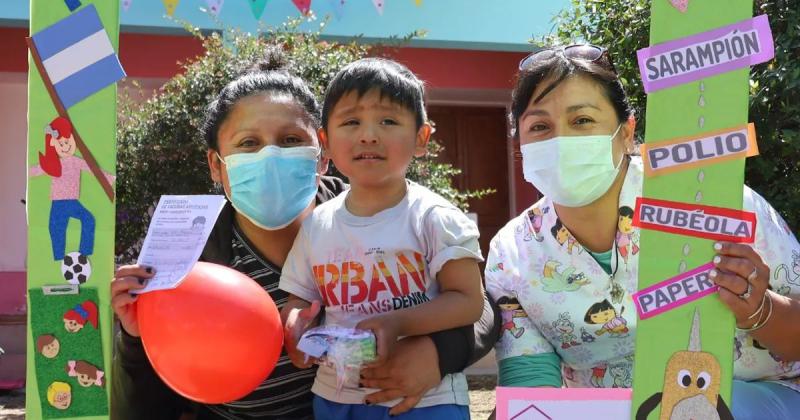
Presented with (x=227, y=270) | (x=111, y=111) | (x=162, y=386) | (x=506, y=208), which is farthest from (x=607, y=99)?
(x=506, y=208)

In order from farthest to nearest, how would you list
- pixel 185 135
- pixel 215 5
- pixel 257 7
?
pixel 257 7 → pixel 215 5 → pixel 185 135

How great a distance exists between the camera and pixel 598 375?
2.32 m

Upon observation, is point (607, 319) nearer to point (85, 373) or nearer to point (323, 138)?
point (323, 138)

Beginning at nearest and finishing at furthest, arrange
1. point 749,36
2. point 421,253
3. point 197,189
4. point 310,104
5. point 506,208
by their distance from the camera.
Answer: point 749,36, point 421,253, point 310,104, point 197,189, point 506,208

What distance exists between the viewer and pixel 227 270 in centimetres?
194

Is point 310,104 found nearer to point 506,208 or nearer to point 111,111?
point 111,111

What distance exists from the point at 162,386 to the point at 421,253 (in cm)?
92

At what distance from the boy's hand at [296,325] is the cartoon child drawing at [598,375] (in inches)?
33.6

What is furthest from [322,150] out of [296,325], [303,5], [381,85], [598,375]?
[303,5]

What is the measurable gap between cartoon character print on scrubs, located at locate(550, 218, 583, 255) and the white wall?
6.84m

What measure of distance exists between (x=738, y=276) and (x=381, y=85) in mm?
1057

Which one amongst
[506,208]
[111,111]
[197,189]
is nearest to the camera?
[111,111]

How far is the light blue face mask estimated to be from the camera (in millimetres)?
2369

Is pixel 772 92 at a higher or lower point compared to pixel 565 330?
higher
